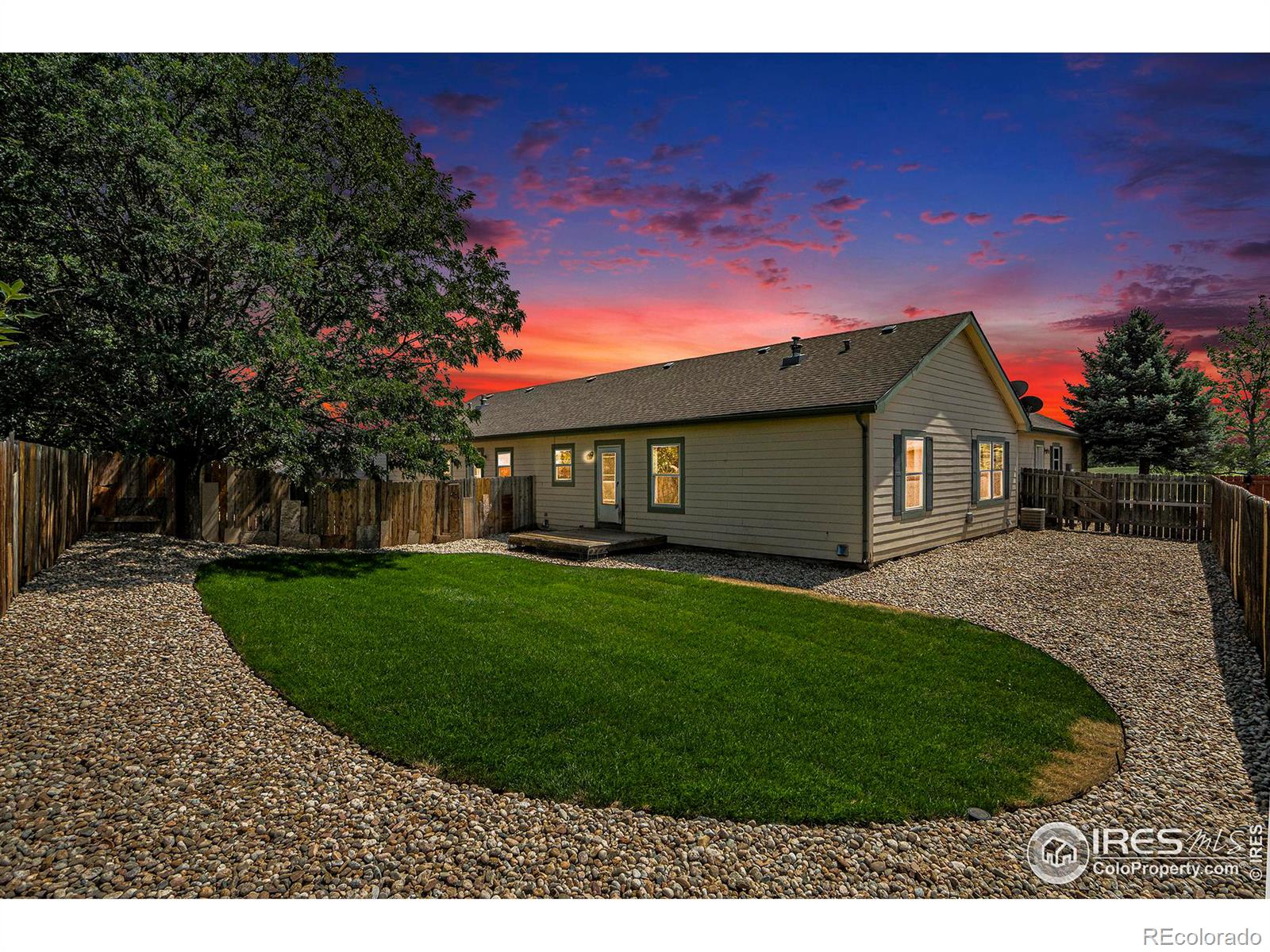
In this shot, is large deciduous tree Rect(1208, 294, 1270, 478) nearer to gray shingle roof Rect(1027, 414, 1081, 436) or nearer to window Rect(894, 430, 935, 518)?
gray shingle roof Rect(1027, 414, 1081, 436)

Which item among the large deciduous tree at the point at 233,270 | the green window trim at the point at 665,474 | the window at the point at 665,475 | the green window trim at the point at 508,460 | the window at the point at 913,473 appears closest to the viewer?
the large deciduous tree at the point at 233,270

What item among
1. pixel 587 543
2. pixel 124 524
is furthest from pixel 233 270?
pixel 587 543

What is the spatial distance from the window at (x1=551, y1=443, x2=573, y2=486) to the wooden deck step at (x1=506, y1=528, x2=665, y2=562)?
2.30 metres

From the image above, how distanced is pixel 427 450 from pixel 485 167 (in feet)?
17.4

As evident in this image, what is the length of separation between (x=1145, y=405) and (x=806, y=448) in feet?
71.8

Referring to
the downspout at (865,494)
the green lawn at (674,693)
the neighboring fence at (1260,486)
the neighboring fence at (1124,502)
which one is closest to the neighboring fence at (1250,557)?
the green lawn at (674,693)

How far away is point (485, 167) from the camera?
639 cm

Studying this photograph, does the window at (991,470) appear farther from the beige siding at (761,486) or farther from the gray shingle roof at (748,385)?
the beige siding at (761,486)

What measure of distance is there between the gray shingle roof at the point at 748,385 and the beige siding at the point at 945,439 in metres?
0.59

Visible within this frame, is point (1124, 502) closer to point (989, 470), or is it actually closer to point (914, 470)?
point (989, 470)

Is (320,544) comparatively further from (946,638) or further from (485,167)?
(946,638)

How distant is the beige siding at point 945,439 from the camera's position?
Result: 1088 cm

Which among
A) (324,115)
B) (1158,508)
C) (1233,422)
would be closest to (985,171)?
(324,115)

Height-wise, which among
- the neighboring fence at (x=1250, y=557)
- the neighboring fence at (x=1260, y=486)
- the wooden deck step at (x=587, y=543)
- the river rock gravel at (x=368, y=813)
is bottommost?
the river rock gravel at (x=368, y=813)
